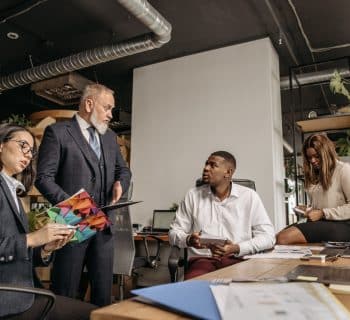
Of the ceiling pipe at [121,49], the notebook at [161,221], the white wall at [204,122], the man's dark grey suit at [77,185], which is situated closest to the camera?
the man's dark grey suit at [77,185]

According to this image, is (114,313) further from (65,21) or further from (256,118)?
(65,21)

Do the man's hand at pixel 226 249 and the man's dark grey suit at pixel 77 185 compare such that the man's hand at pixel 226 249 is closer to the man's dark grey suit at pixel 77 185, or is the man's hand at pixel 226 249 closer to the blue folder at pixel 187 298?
the man's dark grey suit at pixel 77 185

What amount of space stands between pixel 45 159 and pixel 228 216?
3.49ft

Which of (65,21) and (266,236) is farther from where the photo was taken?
(65,21)

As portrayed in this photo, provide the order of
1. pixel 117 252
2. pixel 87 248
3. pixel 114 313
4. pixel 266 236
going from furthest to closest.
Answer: pixel 117 252 < pixel 266 236 < pixel 87 248 < pixel 114 313

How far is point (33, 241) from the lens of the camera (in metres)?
1.21

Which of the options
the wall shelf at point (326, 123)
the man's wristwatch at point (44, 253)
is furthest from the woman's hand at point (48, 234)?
the wall shelf at point (326, 123)

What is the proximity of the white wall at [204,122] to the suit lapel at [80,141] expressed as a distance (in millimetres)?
2475

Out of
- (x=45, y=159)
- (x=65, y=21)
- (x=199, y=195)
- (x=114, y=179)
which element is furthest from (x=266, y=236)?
(x=65, y=21)

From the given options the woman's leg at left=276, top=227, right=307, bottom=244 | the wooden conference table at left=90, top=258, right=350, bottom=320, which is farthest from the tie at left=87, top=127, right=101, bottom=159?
the wooden conference table at left=90, top=258, right=350, bottom=320

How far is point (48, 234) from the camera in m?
1.24

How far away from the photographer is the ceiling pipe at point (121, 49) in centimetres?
318

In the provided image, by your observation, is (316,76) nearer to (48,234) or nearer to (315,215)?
(315,215)

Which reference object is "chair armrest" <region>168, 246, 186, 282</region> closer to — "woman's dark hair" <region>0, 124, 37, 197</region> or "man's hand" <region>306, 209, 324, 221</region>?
"man's hand" <region>306, 209, 324, 221</region>
